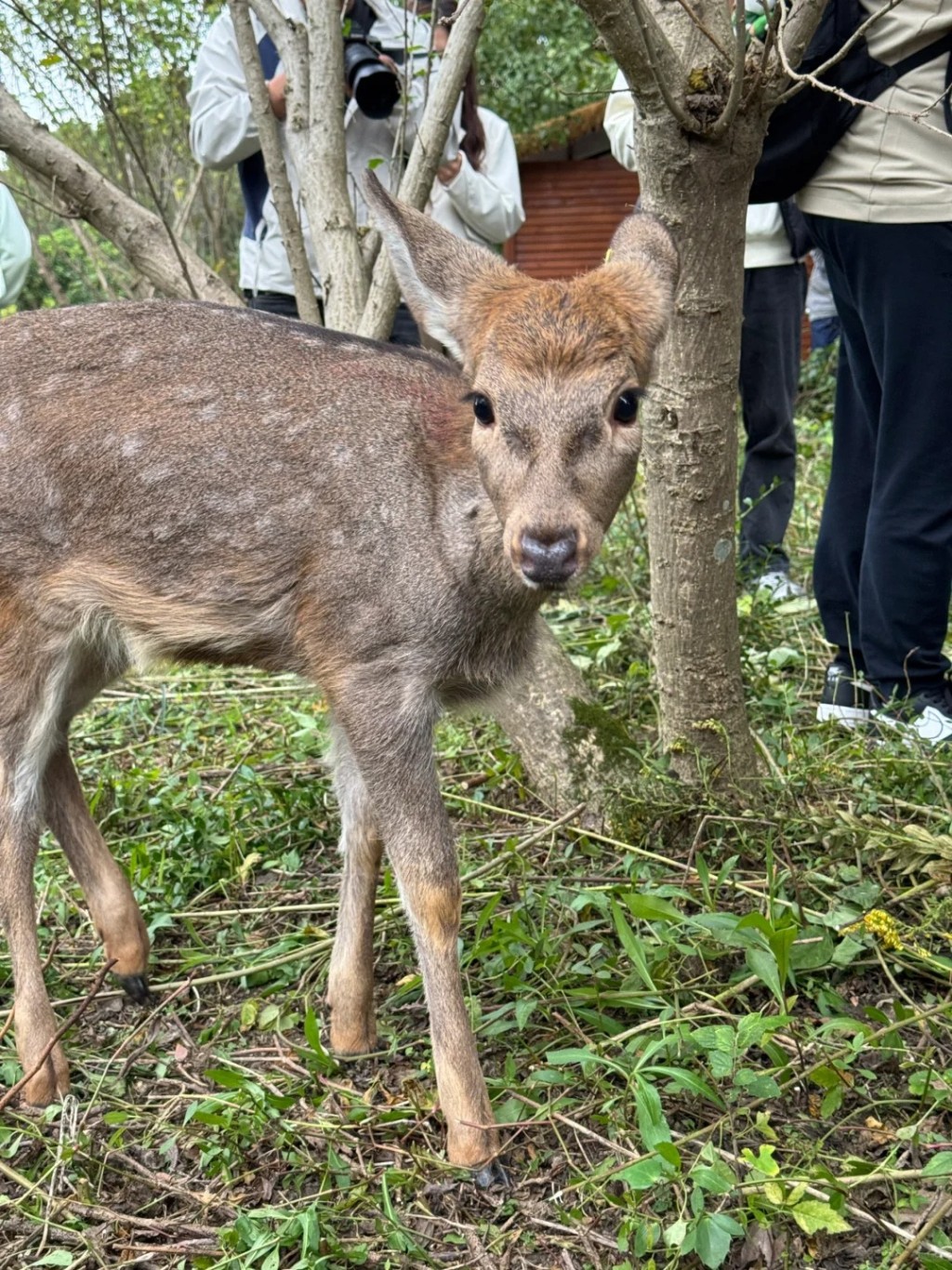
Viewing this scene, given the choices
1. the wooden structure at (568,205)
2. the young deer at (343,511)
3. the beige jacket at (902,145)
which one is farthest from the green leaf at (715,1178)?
the wooden structure at (568,205)

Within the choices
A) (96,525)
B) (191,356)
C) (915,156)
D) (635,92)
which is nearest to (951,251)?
(915,156)

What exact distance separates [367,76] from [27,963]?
3667mm

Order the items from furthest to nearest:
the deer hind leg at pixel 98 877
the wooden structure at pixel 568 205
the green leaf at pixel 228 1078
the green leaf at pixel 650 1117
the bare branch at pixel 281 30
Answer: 1. the wooden structure at pixel 568 205
2. the bare branch at pixel 281 30
3. the deer hind leg at pixel 98 877
4. the green leaf at pixel 228 1078
5. the green leaf at pixel 650 1117

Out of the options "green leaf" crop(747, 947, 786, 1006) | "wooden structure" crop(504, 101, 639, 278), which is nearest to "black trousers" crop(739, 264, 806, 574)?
"green leaf" crop(747, 947, 786, 1006)

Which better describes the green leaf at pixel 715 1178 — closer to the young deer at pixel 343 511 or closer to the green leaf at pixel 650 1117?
the green leaf at pixel 650 1117

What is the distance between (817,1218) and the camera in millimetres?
2689

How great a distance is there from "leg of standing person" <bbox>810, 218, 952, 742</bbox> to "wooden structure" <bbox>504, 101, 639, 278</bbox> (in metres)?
14.3

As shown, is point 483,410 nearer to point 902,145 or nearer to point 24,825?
point 24,825

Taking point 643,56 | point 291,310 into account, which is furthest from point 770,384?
point 643,56

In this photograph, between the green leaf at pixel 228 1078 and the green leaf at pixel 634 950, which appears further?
the green leaf at pixel 634 950

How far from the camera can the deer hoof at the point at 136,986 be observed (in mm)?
4148

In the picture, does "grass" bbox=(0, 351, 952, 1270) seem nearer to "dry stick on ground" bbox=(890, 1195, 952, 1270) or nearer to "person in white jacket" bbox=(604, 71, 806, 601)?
"dry stick on ground" bbox=(890, 1195, 952, 1270)

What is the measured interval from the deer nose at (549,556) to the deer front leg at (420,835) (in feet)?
1.97

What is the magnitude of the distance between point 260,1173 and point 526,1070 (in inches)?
29.8
